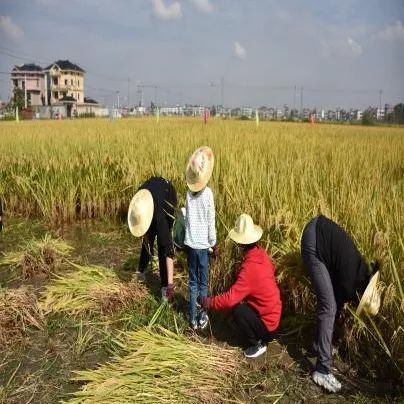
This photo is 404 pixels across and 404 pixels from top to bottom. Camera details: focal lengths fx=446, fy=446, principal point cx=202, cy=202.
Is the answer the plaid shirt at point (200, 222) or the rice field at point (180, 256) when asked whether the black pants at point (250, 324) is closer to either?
the rice field at point (180, 256)

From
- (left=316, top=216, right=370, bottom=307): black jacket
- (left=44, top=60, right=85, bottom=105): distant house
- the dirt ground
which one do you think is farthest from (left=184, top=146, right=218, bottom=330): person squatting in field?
(left=44, top=60, right=85, bottom=105): distant house

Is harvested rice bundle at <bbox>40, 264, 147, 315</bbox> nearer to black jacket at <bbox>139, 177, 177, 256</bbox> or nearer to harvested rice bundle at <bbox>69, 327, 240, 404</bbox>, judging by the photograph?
black jacket at <bbox>139, 177, 177, 256</bbox>

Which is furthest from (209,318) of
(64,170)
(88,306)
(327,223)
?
(64,170)

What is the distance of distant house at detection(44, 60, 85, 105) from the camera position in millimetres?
66312

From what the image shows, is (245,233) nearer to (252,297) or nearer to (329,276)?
(252,297)

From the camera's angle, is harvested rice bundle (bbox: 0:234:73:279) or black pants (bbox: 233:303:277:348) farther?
harvested rice bundle (bbox: 0:234:73:279)

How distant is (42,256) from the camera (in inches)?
160

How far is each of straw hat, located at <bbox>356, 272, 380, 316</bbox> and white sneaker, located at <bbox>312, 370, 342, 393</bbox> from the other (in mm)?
424

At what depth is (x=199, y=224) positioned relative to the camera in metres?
2.91

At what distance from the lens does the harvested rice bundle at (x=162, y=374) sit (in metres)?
2.22

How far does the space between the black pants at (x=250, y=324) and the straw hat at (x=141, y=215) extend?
932 mm

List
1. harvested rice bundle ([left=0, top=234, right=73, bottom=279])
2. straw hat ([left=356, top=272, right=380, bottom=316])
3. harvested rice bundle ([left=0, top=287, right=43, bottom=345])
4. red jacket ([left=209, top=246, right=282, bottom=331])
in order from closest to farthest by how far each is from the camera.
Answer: straw hat ([left=356, top=272, right=380, bottom=316]) → red jacket ([left=209, top=246, right=282, bottom=331]) → harvested rice bundle ([left=0, top=287, right=43, bottom=345]) → harvested rice bundle ([left=0, top=234, right=73, bottom=279])

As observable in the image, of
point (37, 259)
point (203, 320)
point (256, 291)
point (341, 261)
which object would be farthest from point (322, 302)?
point (37, 259)

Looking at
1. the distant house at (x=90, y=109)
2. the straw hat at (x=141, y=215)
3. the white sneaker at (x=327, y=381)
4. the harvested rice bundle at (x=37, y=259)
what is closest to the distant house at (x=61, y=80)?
the distant house at (x=90, y=109)
